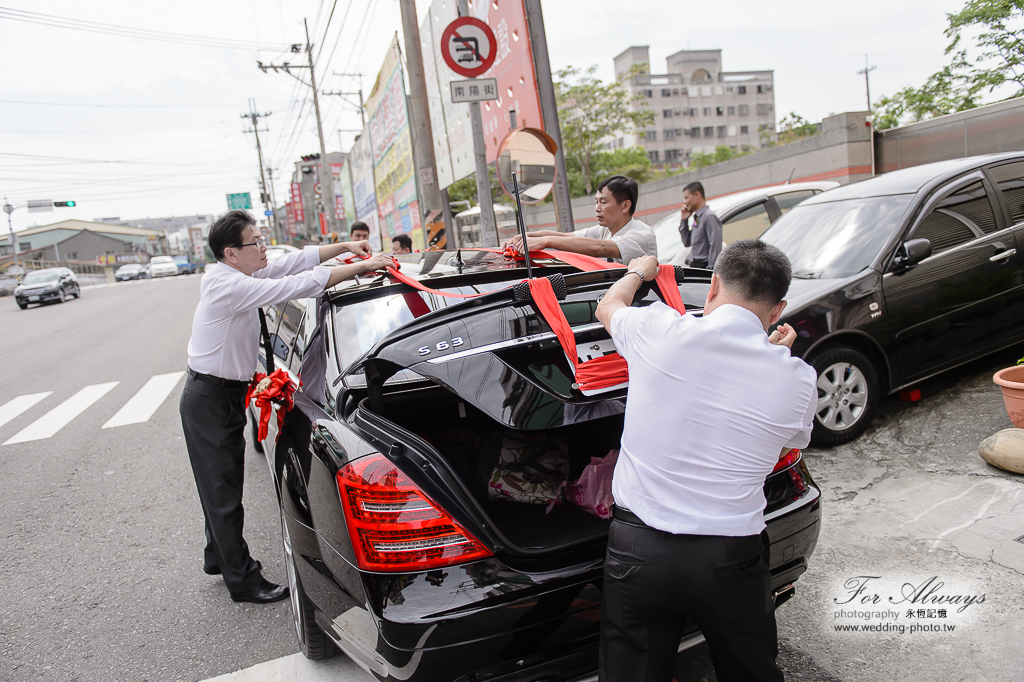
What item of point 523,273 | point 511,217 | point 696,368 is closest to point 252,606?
point 523,273

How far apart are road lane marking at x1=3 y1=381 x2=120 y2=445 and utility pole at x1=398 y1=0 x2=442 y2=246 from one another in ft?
17.1

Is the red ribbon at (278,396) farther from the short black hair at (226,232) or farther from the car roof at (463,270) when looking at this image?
the short black hair at (226,232)

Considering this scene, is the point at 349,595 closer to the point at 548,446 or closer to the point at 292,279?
the point at 548,446

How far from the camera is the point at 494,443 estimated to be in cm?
290

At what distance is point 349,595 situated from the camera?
6.48 feet

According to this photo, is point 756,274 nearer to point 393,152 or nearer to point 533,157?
point 533,157

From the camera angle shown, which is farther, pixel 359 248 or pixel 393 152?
pixel 393 152

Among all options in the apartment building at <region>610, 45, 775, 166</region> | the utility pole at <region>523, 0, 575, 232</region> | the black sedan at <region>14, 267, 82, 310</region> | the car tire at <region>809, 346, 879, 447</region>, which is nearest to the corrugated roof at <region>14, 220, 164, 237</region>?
the black sedan at <region>14, 267, 82, 310</region>

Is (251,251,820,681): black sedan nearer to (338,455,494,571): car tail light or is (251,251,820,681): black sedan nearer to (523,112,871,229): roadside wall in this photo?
(338,455,494,571): car tail light

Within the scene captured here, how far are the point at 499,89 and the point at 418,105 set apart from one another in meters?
1.18

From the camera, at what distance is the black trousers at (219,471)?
3.21 meters

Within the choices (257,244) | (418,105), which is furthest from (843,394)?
(418,105)

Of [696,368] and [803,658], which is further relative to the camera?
[803,658]

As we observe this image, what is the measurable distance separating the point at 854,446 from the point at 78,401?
28.3 feet
